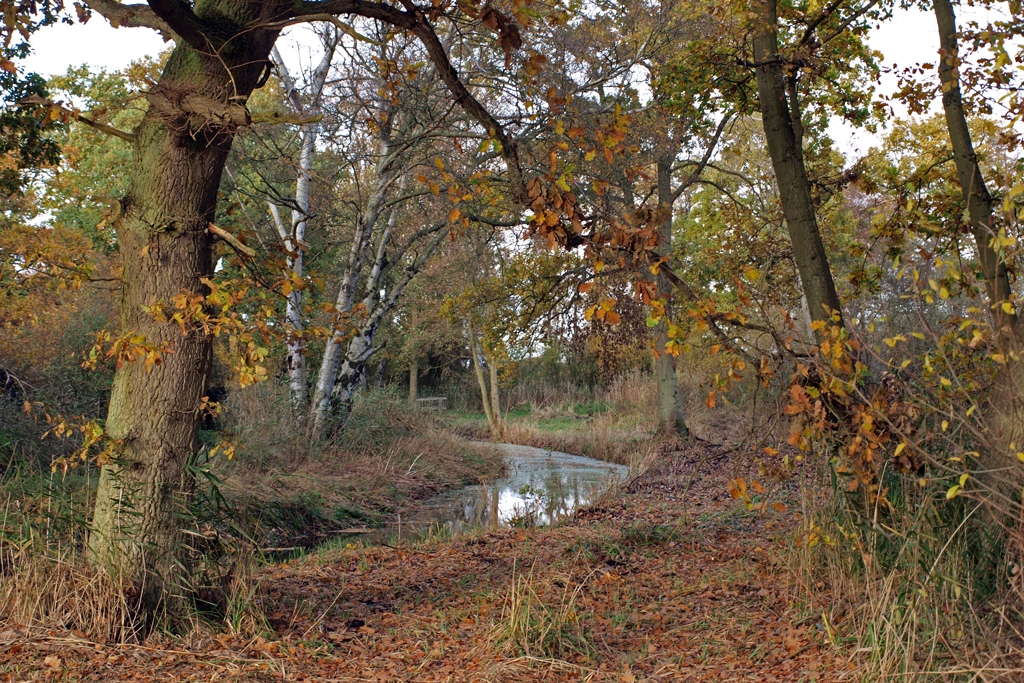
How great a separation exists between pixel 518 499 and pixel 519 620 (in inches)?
301

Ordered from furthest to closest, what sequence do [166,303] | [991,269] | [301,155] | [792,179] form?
[301,155]
[792,179]
[991,269]
[166,303]

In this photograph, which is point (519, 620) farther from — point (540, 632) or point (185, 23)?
point (185, 23)

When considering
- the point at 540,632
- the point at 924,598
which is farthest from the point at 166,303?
the point at 924,598

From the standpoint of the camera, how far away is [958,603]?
13.1 feet

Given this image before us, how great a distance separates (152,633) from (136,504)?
708 mm

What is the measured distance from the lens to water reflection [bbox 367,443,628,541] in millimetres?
10266

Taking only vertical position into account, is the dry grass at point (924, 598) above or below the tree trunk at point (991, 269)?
below

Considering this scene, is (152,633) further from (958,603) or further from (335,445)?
(335,445)

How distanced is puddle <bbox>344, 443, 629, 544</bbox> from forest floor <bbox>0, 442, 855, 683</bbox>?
57.3 inches

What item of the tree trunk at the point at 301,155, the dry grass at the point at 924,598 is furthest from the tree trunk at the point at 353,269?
the dry grass at the point at 924,598

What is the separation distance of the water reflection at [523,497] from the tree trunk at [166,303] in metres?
4.62

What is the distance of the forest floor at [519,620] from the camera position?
432 centimetres

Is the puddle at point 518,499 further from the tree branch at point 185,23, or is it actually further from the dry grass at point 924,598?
the tree branch at point 185,23

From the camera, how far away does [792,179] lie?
21.6ft
